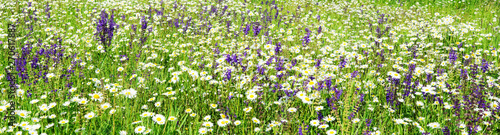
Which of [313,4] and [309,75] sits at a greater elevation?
[313,4]

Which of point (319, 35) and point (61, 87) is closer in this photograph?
point (61, 87)

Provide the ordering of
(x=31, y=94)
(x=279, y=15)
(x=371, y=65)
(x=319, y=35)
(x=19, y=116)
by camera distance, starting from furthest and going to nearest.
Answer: (x=279, y=15) → (x=319, y=35) → (x=371, y=65) → (x=31, y=94) → (x=19, y=116)

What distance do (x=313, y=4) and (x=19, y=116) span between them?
798 cm

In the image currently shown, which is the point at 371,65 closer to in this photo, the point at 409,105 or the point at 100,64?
the point at 409,105

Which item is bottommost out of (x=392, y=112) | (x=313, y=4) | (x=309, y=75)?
(x=392, y=112)

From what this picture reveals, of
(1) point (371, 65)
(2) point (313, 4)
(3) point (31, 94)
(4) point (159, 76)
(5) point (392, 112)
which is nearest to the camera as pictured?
(5) point (392, 112)

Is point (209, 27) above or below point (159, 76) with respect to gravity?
above

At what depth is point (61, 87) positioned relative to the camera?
3.08m

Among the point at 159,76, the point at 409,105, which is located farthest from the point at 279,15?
the point at 409,105

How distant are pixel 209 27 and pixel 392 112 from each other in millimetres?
3629

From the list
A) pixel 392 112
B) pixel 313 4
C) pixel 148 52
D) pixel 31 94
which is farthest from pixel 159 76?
pixel 313 4

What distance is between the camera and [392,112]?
8.80ft

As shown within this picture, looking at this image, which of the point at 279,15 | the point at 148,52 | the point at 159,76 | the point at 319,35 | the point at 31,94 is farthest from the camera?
the point at 279,15

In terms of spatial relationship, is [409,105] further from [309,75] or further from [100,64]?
[100,64]
